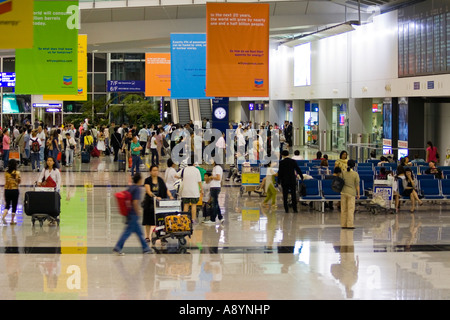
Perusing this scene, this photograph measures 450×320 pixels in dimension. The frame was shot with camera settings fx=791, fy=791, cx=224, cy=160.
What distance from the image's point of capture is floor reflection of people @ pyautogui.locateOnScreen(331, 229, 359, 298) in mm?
11164

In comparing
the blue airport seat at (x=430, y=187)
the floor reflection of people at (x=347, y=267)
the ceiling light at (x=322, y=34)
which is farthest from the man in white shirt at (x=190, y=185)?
the ceiling light at (x=322, y=34)

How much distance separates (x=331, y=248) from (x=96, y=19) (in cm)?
2283

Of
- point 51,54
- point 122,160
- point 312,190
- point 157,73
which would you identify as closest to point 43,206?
point 312,190

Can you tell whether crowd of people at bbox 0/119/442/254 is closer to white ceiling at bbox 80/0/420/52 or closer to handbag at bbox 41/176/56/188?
handbag at bbox 41/176/56/188

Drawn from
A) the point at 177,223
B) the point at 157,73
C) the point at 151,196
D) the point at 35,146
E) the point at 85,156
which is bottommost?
the point at 177,223

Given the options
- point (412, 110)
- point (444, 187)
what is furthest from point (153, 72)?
point (444, 187)

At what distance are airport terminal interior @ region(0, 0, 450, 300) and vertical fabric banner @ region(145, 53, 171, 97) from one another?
4.17 metres

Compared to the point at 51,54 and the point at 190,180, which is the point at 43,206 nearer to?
the point at 190,180

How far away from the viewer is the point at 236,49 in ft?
74.0

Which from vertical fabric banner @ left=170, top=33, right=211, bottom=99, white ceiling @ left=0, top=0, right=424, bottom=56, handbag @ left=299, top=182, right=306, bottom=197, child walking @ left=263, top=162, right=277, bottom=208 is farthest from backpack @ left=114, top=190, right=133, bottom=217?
white ceiling @ left=0, top=0, right=424, bottom=56

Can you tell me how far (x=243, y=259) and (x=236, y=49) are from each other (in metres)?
10.6

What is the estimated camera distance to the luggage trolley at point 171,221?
46.8 feet

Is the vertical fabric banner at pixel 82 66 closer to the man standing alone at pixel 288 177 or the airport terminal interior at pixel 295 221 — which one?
the airport terminal interior at pixel 295 221

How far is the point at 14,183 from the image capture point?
17.1 m
